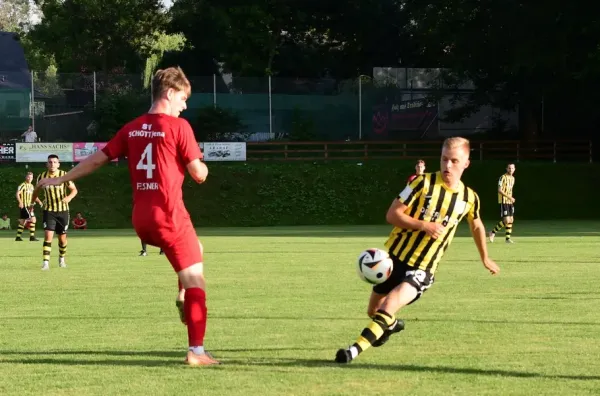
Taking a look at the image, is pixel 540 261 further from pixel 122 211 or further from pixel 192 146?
pixel 122 211

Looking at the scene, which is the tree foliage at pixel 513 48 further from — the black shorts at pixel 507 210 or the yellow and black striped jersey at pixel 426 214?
the yellow and black striped jersey at pixel 426 214

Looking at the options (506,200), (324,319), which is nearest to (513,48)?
(506,200)

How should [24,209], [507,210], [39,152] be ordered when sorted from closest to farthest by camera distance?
1. [507,210]
2. [24,209]
3. [39,152]

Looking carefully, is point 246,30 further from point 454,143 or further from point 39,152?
point 454,143

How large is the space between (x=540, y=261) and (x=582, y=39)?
35.5 metres

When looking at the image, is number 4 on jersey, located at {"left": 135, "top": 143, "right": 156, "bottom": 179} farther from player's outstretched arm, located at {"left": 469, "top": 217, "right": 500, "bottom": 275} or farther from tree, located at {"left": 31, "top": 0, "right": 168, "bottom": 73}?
tree, located at {"left": 31, "top": 0, "right": 168, "bottom": 73}

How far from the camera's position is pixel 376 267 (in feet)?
28.1

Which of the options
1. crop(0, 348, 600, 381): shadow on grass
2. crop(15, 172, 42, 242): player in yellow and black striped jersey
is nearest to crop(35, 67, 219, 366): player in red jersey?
crop(0, 348, 600, 381): shadow on grass

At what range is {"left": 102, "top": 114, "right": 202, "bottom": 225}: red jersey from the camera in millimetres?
8359

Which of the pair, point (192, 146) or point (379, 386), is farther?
point (192, 146)

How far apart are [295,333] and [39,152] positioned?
133ft

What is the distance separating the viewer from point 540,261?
21.0 metres

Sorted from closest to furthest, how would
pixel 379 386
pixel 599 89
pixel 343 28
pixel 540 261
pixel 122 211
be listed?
pixel 379 386
pixel 540 261
pixel 122 211
pixel 599 89
pixel 343 28

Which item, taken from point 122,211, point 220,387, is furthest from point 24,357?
point 122,211
